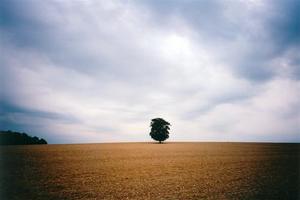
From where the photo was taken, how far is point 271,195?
12.0 meters

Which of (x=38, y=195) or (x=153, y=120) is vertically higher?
(x=153, y=120)

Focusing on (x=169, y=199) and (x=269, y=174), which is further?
(x=269, y=174)

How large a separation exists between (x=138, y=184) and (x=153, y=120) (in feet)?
241

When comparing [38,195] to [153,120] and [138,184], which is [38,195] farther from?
[153,120]

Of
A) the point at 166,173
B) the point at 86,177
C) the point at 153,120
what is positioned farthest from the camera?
the point at 153,120

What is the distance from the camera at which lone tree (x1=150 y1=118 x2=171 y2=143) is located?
284 ft

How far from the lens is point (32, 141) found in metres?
90.1

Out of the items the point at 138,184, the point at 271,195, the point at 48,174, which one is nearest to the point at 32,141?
the point at 48,174

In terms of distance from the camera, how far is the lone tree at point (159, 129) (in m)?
86.6

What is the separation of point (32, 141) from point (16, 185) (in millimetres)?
83921

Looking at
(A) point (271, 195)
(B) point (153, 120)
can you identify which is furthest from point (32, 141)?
(A) point (271, 195)

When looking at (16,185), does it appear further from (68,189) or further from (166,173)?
(166,173)

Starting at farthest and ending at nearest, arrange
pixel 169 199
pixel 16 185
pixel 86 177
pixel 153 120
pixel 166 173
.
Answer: pixel 153 120, pixel 166 173, pixel 86 177, pixel 16 185, pixel 169 199

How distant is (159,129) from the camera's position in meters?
86.9
